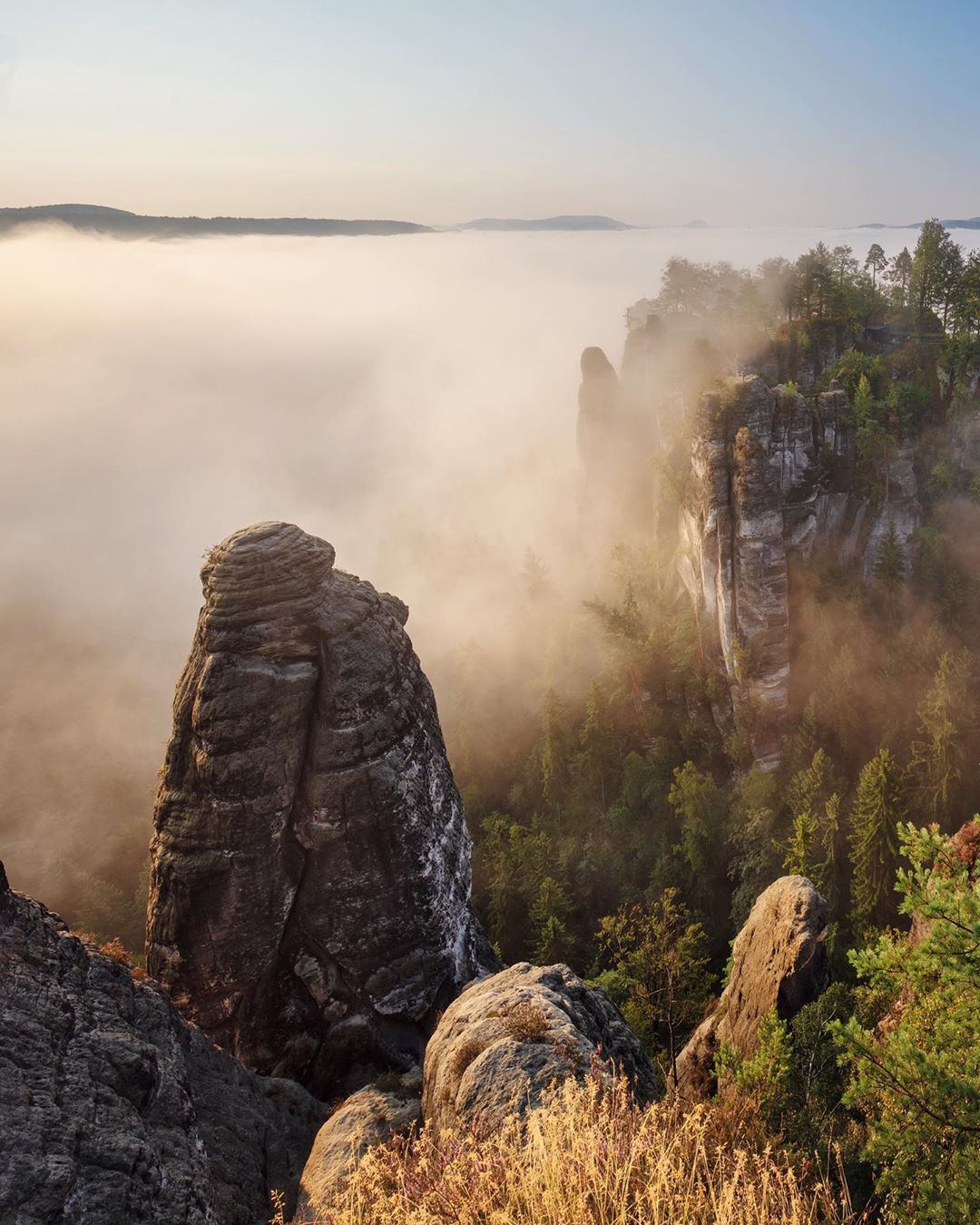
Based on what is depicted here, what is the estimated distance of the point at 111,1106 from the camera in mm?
9227

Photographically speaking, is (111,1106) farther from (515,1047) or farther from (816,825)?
(816,825)

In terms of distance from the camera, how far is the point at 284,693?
15531mm

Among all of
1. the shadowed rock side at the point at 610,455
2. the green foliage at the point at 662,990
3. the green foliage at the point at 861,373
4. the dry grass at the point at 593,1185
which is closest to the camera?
the dry grass at the point at 593,1185

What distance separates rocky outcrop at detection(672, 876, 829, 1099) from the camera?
730 inches

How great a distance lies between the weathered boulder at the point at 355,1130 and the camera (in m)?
11.7

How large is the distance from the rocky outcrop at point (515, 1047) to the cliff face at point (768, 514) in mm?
36079

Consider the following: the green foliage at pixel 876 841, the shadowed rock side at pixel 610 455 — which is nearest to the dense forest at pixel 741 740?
the green foliage at pixel 876 841

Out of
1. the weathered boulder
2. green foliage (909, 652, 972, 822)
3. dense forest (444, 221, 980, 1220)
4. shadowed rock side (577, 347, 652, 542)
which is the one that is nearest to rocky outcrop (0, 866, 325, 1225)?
the weathered boulder

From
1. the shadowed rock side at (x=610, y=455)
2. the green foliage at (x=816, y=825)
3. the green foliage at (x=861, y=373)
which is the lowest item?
the green foliage at (x=816, y=825)

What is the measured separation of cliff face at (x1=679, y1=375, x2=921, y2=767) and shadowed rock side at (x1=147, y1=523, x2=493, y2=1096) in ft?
112

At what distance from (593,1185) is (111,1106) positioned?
266 inches

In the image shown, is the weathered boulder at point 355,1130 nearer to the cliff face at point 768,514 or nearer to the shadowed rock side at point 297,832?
the shadowed rock side at point 297,832

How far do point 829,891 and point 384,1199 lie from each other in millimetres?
36529

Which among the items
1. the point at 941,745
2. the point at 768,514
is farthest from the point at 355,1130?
the point at 768,514
